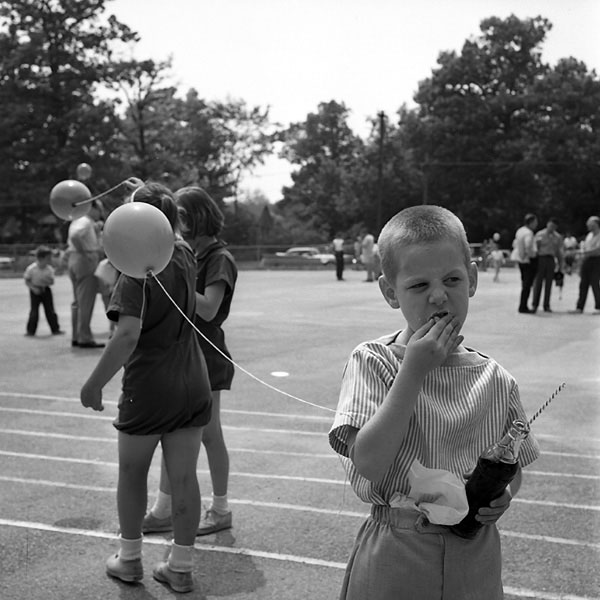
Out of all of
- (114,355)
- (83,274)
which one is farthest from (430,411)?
(83,274)

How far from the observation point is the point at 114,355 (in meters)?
3.60

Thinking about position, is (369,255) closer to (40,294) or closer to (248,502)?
(40,294)

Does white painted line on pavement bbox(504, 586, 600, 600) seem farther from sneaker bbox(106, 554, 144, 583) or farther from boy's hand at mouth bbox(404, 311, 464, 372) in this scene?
boy's hand at mouth bbox(404, 311, 464, 372)

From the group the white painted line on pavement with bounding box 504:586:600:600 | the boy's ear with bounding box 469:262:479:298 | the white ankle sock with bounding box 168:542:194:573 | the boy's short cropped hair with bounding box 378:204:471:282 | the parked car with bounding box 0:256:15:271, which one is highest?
the boy's short cropped hair with bounding box 378:204:471:282

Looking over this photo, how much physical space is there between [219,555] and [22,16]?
4773cm

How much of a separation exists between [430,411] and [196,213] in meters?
2.51

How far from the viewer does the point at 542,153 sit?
55781mm

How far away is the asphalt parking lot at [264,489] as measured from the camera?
3.97m

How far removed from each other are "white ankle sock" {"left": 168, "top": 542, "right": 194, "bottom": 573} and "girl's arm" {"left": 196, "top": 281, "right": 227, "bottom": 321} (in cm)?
111

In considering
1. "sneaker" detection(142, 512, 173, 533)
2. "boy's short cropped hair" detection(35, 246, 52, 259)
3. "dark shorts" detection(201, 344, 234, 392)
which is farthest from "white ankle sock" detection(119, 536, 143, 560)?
"boy's short cropped hair" detection(35, 246, 52, 259)

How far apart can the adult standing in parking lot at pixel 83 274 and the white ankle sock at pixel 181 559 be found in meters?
7.94

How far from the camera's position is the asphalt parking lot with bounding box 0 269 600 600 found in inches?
156

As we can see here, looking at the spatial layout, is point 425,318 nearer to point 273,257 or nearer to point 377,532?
point 377,532

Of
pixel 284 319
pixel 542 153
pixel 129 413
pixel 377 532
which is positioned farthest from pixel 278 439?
pixel 542 153
